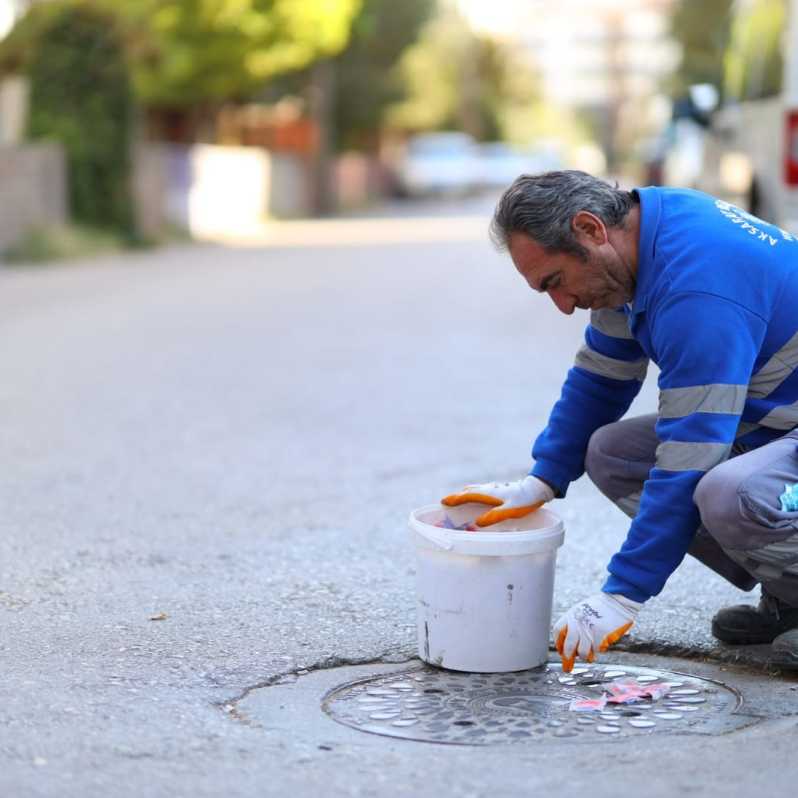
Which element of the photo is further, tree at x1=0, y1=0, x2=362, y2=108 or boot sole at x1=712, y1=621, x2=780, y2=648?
tree at x1=0, y1=0, x2=362, y2=108

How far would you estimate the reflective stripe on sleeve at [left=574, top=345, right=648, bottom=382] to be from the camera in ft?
13.4

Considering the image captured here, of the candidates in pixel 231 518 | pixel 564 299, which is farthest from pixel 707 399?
pixel 231 518

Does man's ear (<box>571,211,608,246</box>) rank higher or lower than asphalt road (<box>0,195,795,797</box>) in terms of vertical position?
higher

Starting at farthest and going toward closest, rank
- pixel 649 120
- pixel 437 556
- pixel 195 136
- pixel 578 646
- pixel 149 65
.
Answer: pixel 649 120
pixel 195 136
pixel 149 65
pixel 437 556
pixel 578 646

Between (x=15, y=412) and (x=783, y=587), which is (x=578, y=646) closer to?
(x=783, y=587)

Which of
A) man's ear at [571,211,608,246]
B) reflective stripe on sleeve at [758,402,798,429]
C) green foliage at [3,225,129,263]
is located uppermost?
man's ear at [571,211,608,246]

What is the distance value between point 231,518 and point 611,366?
2116 millimetres

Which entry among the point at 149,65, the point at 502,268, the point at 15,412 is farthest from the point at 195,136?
the point at 15,412

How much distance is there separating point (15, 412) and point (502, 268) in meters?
11.4

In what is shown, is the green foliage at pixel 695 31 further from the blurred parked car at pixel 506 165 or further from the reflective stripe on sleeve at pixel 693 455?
the reflective stripe on sleeve at pixel 693 455

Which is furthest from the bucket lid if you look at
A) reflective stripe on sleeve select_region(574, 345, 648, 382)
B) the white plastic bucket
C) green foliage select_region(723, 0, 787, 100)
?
green foliage select_region(723, 0, 787, 100)

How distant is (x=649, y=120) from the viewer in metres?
108

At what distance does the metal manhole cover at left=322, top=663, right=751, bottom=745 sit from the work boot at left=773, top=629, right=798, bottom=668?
18 cm

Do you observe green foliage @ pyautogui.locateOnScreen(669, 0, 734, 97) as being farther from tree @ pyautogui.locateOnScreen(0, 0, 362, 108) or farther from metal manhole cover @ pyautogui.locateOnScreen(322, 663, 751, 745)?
metal manhole cover @ pyautogui.locateOnScreen(322, 663, 751, 745)
